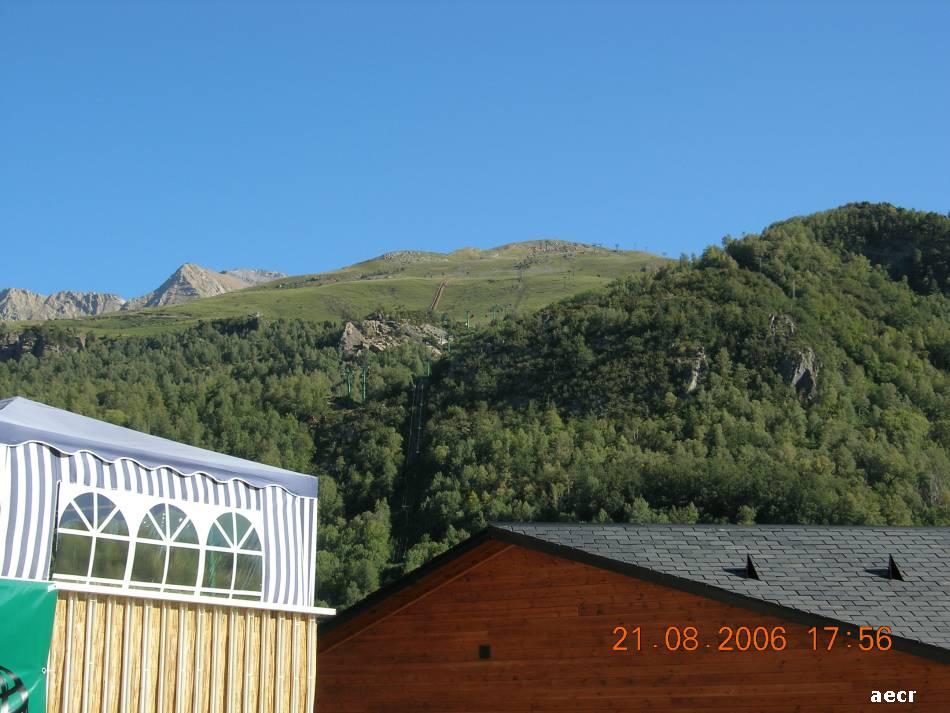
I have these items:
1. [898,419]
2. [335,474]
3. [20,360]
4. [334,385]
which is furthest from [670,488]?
[20,360]

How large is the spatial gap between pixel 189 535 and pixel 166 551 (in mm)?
278

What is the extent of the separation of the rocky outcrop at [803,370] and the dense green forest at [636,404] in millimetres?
134

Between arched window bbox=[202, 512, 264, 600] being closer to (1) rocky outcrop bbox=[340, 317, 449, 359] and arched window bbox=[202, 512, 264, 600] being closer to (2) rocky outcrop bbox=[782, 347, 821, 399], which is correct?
(2) rocky outcrop bbox=[782, 347, 821, 399]

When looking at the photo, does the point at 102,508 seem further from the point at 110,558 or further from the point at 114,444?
the point at 114,444

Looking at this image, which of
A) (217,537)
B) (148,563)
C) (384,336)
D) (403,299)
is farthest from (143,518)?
(403,299)

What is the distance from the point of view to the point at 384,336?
94.6m

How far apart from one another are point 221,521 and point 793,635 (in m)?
6.01

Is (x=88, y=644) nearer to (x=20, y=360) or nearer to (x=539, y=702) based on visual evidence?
(x=539, y=702)

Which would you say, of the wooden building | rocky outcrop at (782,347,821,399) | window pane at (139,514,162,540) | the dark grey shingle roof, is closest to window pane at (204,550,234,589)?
window pane at (139,514,162,540)

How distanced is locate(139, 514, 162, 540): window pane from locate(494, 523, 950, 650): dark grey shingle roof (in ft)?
15.9

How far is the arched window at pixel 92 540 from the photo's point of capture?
909 cm

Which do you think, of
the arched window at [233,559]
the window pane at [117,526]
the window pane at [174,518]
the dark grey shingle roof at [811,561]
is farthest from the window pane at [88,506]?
the dark grey shingle roof at [811,561]

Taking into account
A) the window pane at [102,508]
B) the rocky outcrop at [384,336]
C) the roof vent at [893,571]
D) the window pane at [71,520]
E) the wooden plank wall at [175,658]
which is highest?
the rocky outcrop at [384,336]

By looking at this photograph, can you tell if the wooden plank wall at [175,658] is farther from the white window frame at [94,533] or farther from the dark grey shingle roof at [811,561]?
the dark grey shingle roof at [811,561]
